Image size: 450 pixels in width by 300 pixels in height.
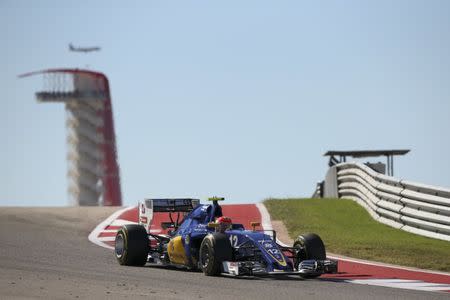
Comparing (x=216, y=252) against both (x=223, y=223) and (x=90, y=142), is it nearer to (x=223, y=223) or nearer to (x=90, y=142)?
(x=223, y=223)

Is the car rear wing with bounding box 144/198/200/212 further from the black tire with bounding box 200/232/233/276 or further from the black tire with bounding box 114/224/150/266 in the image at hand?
the black tire with bounding box 200/232/233/276

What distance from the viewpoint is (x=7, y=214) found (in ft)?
94.6

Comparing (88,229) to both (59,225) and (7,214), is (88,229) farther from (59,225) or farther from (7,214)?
(7,214)

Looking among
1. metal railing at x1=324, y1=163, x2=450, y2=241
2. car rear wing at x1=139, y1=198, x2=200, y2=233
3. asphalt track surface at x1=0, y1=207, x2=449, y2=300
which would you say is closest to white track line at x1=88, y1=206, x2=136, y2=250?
asphalt track surface at x1=0, y1=207, x2=449, y2=300

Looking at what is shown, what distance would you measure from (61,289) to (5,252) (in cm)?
612

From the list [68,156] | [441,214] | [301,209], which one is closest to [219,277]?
[441,214]

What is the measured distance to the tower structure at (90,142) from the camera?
443ft

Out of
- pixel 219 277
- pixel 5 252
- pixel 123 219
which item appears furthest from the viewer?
pixel 123 219

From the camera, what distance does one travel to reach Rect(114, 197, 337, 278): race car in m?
16.9

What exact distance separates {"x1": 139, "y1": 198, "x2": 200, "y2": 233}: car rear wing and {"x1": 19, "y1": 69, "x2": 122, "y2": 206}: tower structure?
109089 mm

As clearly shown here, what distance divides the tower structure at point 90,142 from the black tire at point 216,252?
4445 inches

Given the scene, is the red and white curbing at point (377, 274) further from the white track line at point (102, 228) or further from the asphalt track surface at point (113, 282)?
the asphalt track surface at point (113, 282)

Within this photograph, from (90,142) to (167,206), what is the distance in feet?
384

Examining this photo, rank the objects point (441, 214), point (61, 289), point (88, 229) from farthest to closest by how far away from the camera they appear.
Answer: point (88, 229) < point (441, 214) < point (61, 289)
